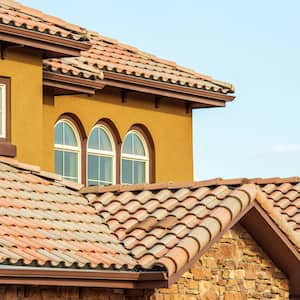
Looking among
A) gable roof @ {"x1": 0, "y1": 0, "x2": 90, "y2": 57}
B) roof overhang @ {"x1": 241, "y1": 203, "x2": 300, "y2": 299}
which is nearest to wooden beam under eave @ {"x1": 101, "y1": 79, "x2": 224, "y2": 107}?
gable roof @ {"x1": 0, "y1": 0, "x2": 90, "y2": 57}

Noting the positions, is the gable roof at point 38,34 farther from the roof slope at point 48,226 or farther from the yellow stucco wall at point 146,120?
the roof slope at point 48,226

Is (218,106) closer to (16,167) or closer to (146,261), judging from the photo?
(16,167)

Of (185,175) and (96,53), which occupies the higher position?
(96,53)

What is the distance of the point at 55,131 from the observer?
24703 mm

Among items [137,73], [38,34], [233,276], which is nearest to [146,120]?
[137,73]

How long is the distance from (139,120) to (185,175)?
2.03 m

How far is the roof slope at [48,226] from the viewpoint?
58.1 ft

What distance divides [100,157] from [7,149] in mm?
3717

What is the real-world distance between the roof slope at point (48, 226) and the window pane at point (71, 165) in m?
3.11

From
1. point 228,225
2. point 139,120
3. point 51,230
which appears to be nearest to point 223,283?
point 228,225

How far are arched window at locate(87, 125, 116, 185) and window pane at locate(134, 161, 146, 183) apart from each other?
873 millimetres

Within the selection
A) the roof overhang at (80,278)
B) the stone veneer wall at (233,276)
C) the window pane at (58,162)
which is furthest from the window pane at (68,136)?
the roof overhang at (80,278)

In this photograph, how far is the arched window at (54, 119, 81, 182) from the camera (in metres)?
24.7

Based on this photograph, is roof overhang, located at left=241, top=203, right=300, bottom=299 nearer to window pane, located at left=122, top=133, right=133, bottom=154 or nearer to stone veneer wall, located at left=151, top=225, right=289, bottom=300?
stone veneer wall, located at left=151, top=225, right=289, bottom=300
